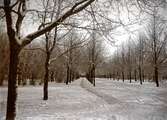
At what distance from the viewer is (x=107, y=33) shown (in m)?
9.28

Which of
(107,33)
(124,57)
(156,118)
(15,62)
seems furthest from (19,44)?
(124,57)

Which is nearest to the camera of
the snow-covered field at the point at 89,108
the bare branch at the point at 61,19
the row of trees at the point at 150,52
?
the bare branch at the point at 61,19

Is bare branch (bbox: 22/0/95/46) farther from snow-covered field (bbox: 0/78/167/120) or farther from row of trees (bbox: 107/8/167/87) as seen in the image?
row of trees (bbox: 107/8/167/87)

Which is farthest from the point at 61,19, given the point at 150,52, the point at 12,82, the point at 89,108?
the point at 150,52

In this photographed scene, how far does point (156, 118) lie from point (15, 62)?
660 centimetres

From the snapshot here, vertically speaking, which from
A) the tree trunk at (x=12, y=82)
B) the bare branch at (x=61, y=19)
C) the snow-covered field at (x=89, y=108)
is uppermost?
the bare branch at (x=61, y=19)

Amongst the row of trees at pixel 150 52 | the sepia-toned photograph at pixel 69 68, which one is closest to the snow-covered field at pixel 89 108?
the sepia-toned photograph at pixel 69 68

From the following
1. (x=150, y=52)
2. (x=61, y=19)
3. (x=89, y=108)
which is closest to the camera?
(x=61, y=19)

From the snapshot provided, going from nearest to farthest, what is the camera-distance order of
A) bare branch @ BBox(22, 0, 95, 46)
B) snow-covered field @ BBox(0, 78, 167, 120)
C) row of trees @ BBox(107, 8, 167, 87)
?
bare branch @ BBox(22, 0, 95, 46)
snow-covered field @ BBox(0, 78, 167, 120)
row of trees @ BBox(107, 8, 167, 87)

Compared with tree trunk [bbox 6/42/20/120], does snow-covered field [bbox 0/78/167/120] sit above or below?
below

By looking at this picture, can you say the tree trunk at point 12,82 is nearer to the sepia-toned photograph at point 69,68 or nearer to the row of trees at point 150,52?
the sepia-toned photograph at point 69,68

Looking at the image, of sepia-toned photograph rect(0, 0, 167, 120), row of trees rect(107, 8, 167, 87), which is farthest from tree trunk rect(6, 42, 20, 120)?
row of trees rect(107, 8, 167, 87)

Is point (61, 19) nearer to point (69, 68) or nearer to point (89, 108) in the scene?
point (89, 108)

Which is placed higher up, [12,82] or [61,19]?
[61,19]
